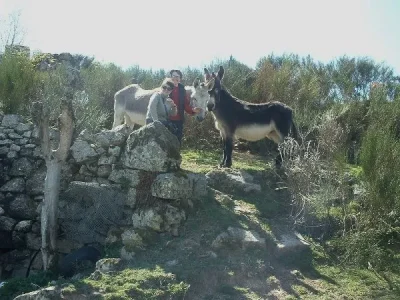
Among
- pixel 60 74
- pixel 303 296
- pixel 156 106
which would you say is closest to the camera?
pixel 303 296

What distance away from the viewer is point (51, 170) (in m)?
7.62

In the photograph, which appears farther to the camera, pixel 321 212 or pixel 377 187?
pixel 321 212

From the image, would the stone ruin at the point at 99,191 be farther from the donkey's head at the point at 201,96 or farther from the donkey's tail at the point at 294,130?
the donkey's tail at the point at 294,130

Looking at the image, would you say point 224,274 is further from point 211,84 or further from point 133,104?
point 133,104

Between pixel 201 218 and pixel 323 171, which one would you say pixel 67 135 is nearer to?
pixel 201 218

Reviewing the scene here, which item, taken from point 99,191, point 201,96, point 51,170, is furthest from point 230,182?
point 51,170

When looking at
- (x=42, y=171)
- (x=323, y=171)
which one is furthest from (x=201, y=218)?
(x=42, y=171)

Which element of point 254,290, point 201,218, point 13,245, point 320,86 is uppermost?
point 320,86

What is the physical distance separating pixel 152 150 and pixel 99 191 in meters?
1.17

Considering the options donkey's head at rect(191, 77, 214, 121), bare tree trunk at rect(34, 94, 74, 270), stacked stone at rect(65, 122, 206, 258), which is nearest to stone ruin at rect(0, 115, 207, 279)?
stacked stone at rect(65, 122, 206, 258)

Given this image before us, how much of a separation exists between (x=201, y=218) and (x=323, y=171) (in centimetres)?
214

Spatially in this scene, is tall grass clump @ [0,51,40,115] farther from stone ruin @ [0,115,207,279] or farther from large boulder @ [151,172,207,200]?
large boulder @ [151,172,207,200]

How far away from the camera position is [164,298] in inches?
222

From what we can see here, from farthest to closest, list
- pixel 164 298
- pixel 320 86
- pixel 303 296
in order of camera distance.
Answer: pixel 320 86, pixel 303 296, pixel 164 298
